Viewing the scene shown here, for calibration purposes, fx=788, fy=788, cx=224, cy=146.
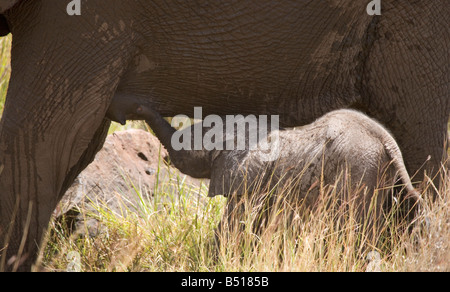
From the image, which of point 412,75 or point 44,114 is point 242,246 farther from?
point 412,75

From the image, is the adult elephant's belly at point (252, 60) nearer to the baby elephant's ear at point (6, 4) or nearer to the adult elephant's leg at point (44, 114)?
the adult elephant's leg at point (44, 114)

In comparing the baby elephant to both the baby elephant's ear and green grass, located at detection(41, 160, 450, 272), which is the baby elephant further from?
the baby elephant's ear

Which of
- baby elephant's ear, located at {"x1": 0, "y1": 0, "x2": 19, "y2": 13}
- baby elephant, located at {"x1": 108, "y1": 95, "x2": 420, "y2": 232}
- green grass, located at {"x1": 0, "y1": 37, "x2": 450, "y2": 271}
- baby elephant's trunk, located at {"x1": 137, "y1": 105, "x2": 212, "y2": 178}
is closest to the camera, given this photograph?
baby elephant's ear, located at {"x1": 0, "y1": 0, "x2": 19, "y2": 13}

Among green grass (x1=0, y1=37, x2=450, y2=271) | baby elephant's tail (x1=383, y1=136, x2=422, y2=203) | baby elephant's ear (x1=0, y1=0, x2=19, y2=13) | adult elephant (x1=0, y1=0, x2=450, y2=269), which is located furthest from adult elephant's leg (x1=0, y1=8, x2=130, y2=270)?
baby elephant's tail (x1=383, y1=136, x2=422, y2=203)

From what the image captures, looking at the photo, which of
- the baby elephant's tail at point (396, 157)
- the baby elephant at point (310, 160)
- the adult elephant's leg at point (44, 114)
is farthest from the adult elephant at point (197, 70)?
the baby elephant's tail at point (396, 157)

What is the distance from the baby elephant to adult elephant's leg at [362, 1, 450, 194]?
0.30 meters

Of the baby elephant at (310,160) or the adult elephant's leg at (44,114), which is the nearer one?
the adult elephant's leg at (44,114)

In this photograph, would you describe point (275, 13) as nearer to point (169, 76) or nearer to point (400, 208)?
point (169, 76)

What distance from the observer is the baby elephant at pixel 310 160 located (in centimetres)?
427

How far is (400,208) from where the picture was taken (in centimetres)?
484

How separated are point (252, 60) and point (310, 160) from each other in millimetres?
644

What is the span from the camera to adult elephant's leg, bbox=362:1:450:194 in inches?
180

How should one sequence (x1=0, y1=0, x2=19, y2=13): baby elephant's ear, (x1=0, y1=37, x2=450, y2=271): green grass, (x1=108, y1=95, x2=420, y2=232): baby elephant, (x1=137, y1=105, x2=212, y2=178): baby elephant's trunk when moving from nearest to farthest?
(x1=0, y1=0, x2=19, y2=13): baby elephant's ear → (x1=0, y1=37, x2=450, y2=271): green grass → (x1=108, y1=95, x2=420, y2=232): baby elephant → (x1=137, y1=105, x2=212, y2=178): baby elephant's trunk

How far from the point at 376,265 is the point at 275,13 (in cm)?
144
